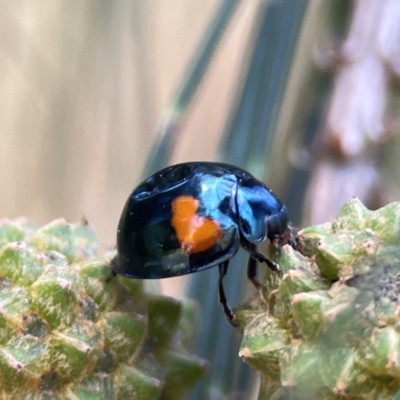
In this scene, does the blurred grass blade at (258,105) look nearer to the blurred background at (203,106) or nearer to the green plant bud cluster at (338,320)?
the blurred background at (203,106)

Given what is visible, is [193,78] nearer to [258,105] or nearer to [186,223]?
[258,105]

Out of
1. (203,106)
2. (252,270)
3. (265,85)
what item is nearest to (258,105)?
(265,85)

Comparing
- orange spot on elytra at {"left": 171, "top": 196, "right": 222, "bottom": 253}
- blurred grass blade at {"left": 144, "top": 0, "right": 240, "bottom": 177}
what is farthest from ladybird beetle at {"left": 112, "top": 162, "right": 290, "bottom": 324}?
blurred grass blade at {"left": 144, "top": 0, "right": 240, "bottom": 177}

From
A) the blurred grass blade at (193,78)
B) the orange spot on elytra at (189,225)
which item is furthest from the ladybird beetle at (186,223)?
the blurred grass blade at (193,78)

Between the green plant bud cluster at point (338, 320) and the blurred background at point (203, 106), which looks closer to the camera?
the green plant bud cluster at point (338, 320)

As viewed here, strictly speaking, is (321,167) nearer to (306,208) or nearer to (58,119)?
(306,208)

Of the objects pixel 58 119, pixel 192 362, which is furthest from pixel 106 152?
pixel 192 362
